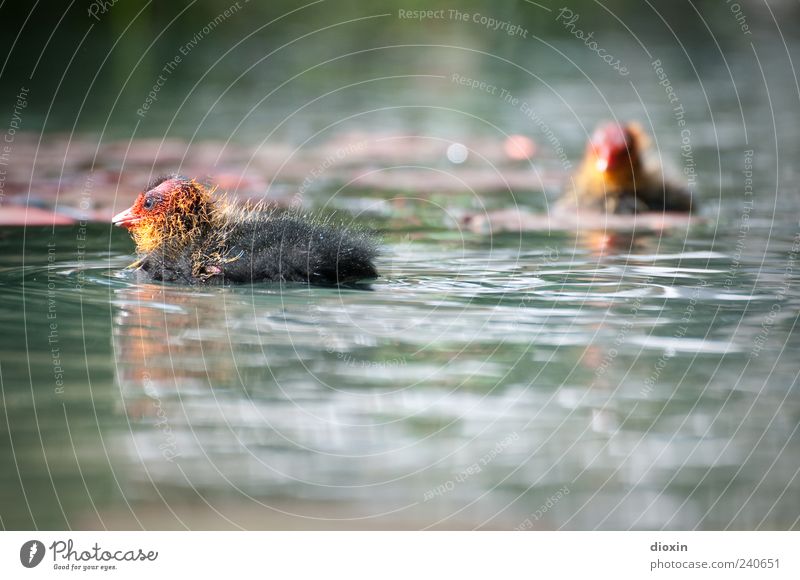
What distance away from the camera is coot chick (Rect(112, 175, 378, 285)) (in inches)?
146

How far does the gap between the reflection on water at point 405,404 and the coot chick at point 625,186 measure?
132 centimetres

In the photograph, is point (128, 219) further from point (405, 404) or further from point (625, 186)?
point (625, 186)

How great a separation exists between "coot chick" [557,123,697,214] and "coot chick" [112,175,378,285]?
5.35 feet

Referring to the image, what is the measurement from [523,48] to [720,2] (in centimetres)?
109

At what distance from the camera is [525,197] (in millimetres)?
5254

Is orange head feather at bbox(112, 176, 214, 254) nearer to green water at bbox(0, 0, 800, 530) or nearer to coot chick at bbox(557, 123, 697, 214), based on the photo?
green water at bbox(0, 0, 800, 530)

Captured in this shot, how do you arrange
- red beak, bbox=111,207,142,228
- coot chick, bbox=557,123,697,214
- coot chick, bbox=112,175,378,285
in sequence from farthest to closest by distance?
coot chick, bbox=557,123,697,214 < red beak, bbox=111,207,142,228 < coot chick, bbox=112,175,378,285
